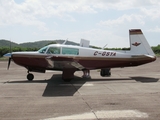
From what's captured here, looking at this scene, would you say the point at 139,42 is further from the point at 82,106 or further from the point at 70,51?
the point at 82,106

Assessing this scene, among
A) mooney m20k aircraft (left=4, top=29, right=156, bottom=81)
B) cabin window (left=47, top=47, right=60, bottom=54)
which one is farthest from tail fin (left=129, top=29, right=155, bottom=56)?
cabin window (left=47, top=47, right=60, bottom=54)

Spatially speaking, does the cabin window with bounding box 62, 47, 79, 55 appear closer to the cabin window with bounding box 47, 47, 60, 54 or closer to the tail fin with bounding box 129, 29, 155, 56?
the cabin window with bounding box 47, 47, 60, 54

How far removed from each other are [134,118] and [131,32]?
8.94 metres

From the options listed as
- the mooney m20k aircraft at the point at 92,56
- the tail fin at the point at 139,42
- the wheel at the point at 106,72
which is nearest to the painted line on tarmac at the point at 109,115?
the mooney m20k aircraft at the point at 92,56

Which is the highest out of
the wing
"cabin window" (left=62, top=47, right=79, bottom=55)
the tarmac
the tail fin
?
the tail fin

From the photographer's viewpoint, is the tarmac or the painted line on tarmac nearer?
the painted line on tarmac

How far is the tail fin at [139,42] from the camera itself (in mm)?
13984

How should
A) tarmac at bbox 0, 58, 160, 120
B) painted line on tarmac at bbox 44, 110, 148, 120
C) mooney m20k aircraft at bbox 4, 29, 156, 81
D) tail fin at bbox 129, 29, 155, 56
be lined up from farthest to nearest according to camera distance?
tail fin at bbox 129, 29, 155, 56 → mooney m20k aircraft at bbox 4, 29, 156, 81 → tarmac at bbox 0, 58, 160, 120 → painted line on tarmac at bbox 44, 110, 148, 120

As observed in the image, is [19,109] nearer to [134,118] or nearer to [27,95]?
[27,95]

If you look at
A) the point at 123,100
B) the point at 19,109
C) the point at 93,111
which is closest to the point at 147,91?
the point at 123,100

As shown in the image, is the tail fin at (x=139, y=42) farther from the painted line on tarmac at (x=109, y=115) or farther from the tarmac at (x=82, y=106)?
the painted line on tarmac at (x=109, y=115)

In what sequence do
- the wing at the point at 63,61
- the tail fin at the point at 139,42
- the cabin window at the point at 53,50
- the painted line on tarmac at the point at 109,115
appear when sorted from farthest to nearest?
the tail fin at the point at 139,42
the cabin window at the point at 53,50
the wing at the point at 63,61
the painted line on tarmac at the point at 109,115

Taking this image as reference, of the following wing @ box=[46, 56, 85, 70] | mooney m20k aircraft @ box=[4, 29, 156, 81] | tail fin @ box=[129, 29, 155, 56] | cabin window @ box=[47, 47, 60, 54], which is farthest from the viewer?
tail fin @ box=[129, 29, 155, 56]

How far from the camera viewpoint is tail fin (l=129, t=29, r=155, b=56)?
45.9 feet
